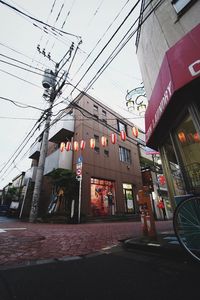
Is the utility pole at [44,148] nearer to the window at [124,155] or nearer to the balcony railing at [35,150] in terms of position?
the balcony railing at [35,150]

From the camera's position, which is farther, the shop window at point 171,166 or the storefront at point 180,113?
the shop window at point 171,166

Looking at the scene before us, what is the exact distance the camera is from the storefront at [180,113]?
2.87 m

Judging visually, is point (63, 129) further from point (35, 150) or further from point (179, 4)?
point (179, 4)

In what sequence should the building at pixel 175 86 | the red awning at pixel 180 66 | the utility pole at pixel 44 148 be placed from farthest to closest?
1. the utility pole at pixel 44 148
2. the building at pixel 175 86
3. the red awning at pixel 180 66

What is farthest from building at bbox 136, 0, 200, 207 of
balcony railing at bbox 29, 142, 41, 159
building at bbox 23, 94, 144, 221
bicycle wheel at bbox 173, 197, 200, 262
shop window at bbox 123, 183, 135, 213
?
balcony railing at bbox 29, 142, 41, 159

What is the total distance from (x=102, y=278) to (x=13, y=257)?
1.68 metres

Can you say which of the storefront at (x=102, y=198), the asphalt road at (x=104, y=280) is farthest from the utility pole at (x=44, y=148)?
the asphalt road at (x=104, y=280)

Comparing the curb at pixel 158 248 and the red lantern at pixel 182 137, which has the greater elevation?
the red lantern at pixel 182 137

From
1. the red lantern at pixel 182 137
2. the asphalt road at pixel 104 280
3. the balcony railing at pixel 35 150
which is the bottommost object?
the asphalt road at pixel 104 280

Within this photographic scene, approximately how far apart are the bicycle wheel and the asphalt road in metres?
0.29

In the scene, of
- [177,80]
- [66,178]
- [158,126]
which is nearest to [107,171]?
[66,178]

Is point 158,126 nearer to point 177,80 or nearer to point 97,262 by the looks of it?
point 177,80

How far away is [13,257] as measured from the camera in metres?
2.54

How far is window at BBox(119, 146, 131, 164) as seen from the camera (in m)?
17.4
